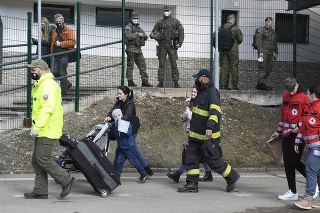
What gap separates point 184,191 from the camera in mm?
10000

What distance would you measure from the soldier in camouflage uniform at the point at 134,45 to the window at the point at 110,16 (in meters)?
0.18

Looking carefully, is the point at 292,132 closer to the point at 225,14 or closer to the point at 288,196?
the point at 288,196

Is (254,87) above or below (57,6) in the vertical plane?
below

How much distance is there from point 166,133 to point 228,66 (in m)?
3.07

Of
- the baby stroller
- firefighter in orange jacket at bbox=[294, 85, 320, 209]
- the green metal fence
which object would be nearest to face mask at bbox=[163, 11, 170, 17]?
the green metal fence

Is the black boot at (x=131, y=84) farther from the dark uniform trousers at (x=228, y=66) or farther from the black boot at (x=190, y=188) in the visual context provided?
the black boot at (x=190, y=188)

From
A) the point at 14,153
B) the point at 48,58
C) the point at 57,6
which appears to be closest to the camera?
the point at 14,153

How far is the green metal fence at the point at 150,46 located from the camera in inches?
547

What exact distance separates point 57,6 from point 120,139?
9597 mm

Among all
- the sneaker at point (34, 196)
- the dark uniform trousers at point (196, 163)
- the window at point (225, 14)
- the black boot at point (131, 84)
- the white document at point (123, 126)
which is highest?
the window at point (225, 14)

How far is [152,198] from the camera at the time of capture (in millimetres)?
9523

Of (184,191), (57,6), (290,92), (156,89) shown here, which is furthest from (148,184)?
(57,6)

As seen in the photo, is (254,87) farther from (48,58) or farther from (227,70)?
(48,58)

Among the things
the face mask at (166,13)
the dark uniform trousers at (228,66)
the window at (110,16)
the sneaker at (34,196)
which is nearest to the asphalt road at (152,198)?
the sneaker at (34,196)
